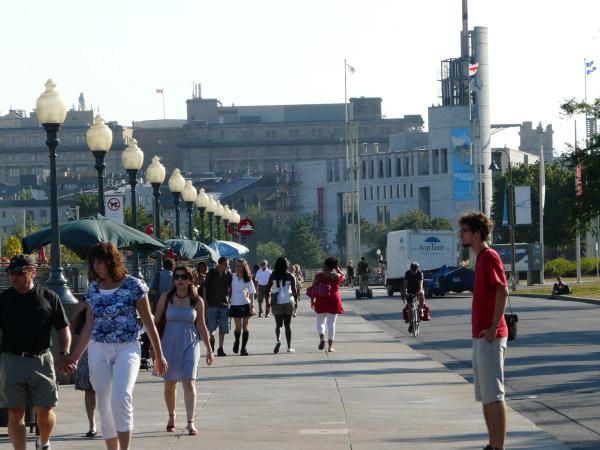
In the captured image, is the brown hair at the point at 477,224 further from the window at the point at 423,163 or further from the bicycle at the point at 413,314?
the window at the point at 423,163

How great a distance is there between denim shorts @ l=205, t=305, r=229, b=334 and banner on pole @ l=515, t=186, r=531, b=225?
65.2 metres

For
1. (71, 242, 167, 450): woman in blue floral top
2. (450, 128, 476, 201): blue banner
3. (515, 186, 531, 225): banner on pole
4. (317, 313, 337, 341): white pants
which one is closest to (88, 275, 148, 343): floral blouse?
(71, 242, 167, 450): woman in blue floral top

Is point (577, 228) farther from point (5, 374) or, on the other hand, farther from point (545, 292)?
point (5, 374)

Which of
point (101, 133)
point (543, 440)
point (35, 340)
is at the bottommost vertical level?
point (543, 440)

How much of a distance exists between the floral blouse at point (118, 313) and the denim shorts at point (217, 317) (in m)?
15.2

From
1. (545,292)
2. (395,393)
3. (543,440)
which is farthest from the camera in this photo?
(545,292)

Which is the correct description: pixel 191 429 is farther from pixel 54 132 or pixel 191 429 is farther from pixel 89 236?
pixel 89 236

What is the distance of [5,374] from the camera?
12227 millimetres

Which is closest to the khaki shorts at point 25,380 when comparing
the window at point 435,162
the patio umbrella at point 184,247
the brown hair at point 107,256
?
the brown hair at point 107,256

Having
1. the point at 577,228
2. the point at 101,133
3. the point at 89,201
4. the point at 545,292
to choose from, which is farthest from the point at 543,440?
the point at 89,201

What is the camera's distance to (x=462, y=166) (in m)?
187

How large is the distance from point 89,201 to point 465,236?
15943 cm

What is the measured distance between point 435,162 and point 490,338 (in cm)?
18206

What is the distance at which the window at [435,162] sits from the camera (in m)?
192
